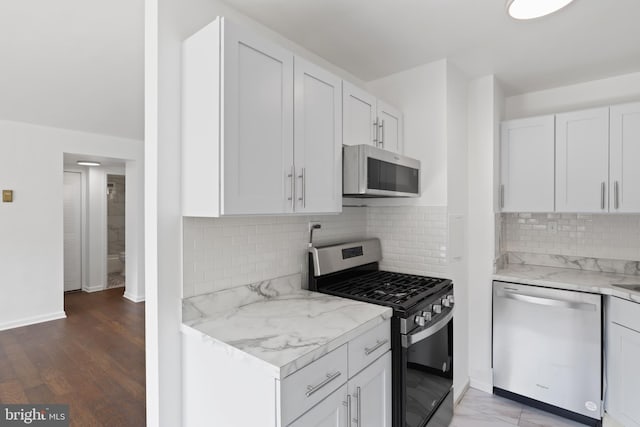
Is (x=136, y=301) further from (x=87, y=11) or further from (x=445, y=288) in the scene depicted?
(x=445, y=288)

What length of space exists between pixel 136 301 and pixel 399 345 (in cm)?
461

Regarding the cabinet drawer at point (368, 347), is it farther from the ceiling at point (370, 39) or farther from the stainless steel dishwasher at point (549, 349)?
the ceiling at point (370, 39)

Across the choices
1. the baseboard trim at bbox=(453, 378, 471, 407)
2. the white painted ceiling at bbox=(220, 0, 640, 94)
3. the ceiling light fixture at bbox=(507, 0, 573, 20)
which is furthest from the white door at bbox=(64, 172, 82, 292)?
the ceiling light fixture at bbox=(507, 0, 573, 20)

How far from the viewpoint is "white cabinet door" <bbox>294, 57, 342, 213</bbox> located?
1687 mm

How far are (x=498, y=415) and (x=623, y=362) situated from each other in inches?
35.1

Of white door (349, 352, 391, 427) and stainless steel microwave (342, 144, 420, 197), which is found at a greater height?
stainless steel microwave (342, 144, 420, 197)

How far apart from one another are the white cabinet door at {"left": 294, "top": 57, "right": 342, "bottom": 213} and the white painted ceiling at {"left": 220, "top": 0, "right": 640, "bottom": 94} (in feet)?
1.28

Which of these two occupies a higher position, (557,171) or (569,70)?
(569,70)

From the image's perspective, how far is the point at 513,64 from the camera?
8.33 ft

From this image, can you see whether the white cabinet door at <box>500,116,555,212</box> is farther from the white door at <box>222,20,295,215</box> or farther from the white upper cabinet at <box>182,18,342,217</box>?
the white door at <box>222,20,295,215</box>

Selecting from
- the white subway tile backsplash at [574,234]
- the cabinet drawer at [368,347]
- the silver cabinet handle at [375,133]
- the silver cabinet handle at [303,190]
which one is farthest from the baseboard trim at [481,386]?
the silver cabinet handle at [303,190]

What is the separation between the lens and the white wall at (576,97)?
2.72 m

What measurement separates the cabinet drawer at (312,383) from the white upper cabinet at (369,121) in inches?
48.0

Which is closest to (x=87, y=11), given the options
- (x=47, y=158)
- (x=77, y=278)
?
(x=47, y=158)
